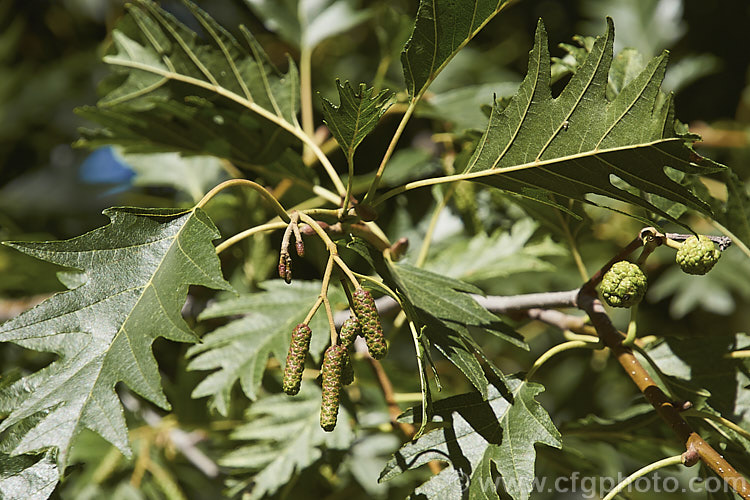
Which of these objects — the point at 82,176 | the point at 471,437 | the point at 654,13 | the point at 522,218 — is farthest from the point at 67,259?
the point at 654,13

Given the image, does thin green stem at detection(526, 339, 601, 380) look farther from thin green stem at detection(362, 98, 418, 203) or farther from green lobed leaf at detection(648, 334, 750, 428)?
thin green stem at detection(362, 98, 418, 203)

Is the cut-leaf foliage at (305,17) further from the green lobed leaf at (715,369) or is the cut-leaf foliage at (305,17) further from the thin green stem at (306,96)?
the green lobed leaf at (715,369)

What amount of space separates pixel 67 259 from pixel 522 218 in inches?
46.6

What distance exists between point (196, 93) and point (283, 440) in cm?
83

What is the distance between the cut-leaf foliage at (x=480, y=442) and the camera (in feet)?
3.14

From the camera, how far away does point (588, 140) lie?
0.94m

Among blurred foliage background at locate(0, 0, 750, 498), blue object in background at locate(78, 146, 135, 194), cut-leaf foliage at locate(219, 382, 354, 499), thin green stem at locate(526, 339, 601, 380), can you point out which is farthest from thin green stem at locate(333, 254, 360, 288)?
blue object in background at locate(78, 146, 135, 194)

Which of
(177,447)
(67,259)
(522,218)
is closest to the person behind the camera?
(67,259)

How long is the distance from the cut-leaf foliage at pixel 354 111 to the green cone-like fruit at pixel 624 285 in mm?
435

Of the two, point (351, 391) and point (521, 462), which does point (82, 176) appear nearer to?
point (351, 391)

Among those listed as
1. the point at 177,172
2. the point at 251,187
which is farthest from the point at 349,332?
the point at 177,172

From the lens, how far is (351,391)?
5.68ft

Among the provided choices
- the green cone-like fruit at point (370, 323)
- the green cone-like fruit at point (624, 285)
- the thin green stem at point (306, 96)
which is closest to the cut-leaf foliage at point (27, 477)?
the green cone-like fruit at point (370, 323)

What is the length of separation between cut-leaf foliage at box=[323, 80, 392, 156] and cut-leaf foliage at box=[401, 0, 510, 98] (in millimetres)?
69
